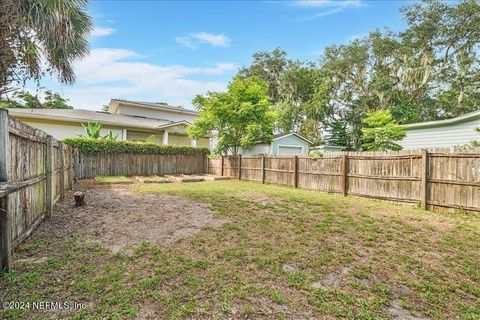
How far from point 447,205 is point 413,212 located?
34.0 inches

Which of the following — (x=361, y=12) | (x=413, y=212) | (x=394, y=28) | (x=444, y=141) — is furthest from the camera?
(x=394, y=28)

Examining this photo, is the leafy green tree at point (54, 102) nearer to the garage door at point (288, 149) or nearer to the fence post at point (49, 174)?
the garage door at point (288, 149)

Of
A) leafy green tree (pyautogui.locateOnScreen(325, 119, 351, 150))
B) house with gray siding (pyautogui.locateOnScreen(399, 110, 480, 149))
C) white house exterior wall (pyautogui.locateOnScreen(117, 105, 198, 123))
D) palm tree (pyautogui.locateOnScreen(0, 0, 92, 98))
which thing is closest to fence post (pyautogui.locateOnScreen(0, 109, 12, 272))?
palm tree (pyautogui.locateOnScreen(0, 0, 92, 98))

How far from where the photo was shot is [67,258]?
3.51 meters

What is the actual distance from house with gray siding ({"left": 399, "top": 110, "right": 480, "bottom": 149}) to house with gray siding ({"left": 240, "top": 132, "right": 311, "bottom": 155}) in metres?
6.11

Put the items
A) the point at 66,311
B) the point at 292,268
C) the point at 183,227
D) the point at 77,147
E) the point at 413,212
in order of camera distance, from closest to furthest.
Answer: the point at 66,311 → the point at 292,268 → the point at 183,227 → the point at 413,212 → the point at 77,147

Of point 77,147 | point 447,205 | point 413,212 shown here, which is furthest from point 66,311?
point 77,147

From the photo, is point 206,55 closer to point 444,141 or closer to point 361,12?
point 361,12

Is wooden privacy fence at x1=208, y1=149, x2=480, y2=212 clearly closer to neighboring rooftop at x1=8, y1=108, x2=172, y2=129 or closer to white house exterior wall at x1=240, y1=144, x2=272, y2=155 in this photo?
white house exterior wall at x1=240, y1=144, x2=272, y2=155

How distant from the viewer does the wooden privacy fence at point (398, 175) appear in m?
6.28

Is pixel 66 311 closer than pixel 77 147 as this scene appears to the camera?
Yes

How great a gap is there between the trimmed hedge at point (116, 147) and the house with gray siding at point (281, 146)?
4.69 m

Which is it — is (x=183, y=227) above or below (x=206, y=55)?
below

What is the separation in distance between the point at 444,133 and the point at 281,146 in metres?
8.40
